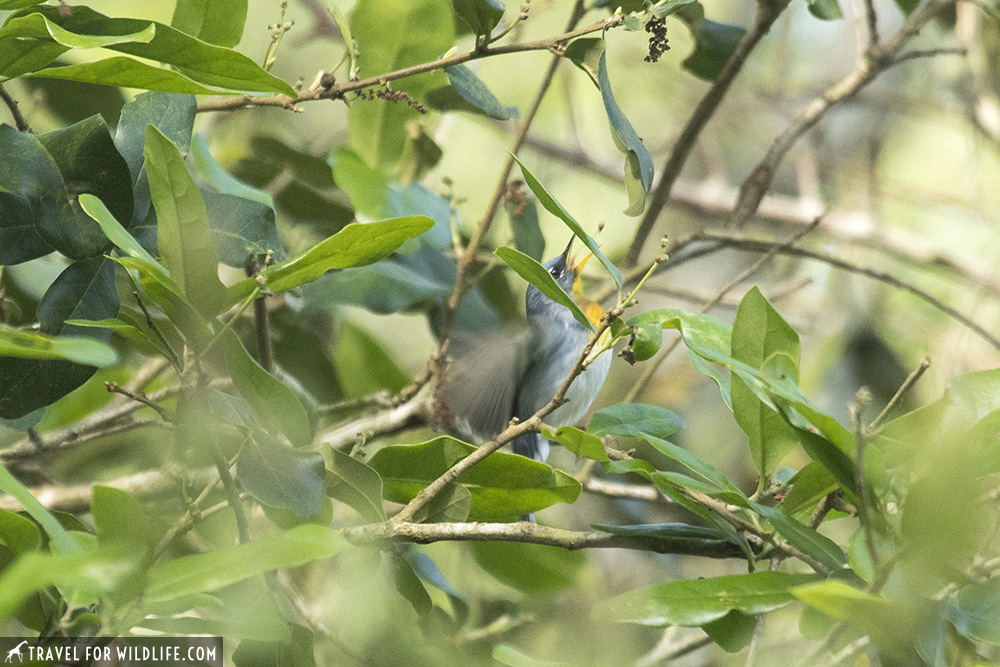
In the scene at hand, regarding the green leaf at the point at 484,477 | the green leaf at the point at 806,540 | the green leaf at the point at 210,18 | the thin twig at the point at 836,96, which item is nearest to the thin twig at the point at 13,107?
the green leaf at the point at 210,18

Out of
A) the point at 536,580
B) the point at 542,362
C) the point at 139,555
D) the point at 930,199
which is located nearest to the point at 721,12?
the point at 930,199

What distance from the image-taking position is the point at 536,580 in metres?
1.65

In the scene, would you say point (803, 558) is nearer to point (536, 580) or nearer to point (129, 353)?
point (536, 580)

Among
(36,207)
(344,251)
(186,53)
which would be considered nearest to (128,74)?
(186,53)

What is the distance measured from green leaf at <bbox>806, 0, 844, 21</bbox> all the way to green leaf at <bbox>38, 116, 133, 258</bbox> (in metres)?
1.12

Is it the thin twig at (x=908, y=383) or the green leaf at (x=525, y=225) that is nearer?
the thin twig at (x=908, y=383)

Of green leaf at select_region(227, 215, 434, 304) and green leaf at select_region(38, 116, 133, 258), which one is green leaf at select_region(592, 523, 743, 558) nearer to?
green leaf at select_region(227, 215, 434, 304)

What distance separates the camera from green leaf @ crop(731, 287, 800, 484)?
93 centimetres

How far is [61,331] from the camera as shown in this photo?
969 millimetres

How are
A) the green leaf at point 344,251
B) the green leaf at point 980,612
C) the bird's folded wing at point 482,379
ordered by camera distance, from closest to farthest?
1. the green leaf at point 980,612
2. the green leaf at point 344,251
3. the bird's folded wing at point 482,379

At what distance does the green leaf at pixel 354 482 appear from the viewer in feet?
3.34

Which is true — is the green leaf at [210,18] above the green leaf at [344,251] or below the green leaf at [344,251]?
above

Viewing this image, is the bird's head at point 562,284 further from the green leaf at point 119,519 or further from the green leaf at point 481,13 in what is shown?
the green leaf at point 119,519

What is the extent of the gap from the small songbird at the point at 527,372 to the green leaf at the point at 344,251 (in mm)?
677
